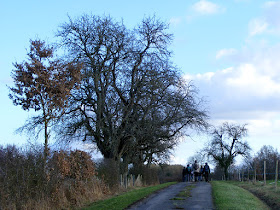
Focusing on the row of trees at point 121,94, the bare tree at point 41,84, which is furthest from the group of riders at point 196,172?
the bare tree at point 41,84

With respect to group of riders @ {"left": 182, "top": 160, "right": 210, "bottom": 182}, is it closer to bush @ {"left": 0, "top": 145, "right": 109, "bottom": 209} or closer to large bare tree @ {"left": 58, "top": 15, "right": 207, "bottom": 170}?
large bare tree @ {"left": 58, "top": 15, "right": 207, "bottom": 170}

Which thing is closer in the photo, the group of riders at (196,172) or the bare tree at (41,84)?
the bare tree at (41,84)

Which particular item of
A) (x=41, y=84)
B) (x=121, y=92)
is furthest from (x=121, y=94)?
(x=41, y=84)

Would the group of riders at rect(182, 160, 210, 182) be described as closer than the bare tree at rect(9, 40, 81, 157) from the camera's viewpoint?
No

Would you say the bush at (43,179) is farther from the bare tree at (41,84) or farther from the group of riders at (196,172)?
the group of riders at (196,172)

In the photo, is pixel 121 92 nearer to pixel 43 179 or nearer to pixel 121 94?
pixel 121 94

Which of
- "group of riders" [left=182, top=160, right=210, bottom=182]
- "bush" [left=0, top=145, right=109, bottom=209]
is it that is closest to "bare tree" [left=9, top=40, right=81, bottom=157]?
"bush" [left=0, top=145, right=109, bottom=209]

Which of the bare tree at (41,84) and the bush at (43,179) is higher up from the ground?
the bare tree at (41,84)

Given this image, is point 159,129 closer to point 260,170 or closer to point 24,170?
point 24,170

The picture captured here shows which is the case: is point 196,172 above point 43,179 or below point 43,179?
below

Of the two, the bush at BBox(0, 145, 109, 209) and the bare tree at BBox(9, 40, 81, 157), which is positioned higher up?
the bare tree at BBox(9, 40, 81, 157)

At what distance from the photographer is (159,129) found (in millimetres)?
32969

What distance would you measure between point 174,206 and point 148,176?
2370cm

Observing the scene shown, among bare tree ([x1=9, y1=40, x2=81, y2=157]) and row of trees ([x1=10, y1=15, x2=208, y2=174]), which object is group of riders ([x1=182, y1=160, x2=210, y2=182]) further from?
bare tree ([x1=9, y1=40, x2=81, y2=157])
